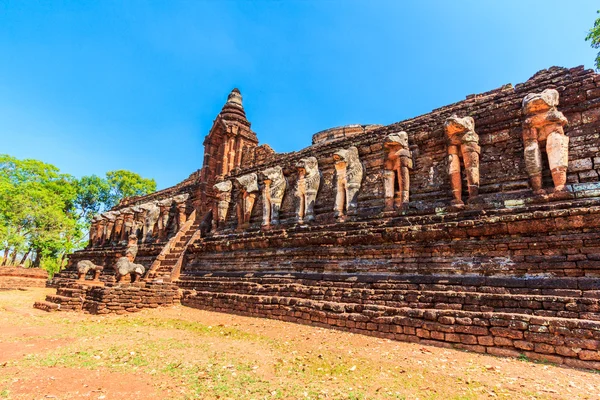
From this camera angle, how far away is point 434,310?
6.43 m

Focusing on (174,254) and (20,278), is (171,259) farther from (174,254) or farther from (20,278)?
(20,278)

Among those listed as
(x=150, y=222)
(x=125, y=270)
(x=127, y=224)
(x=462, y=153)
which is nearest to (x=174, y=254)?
(x=125, y=270)

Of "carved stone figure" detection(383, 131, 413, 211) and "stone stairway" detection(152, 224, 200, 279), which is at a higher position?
"carved stone figure" detection(383, 131, 413, 211)

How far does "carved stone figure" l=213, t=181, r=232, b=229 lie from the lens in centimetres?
1634

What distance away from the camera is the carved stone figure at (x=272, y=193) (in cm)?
1373

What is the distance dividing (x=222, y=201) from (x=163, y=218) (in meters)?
6.32

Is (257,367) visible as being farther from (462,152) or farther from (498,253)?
(462,152)

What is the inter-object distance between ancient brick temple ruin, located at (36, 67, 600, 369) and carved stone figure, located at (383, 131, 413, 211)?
4cm

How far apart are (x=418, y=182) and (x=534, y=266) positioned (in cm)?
420

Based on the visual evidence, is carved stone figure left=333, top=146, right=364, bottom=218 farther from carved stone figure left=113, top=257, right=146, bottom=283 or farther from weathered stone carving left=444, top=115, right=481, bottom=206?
carved stone figure left=113, top=257, right=146, bottom=283

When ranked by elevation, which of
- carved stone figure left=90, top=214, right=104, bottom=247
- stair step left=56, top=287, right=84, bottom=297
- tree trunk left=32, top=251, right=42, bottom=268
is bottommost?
stair step left=56, top=287, right=84, bottom=297

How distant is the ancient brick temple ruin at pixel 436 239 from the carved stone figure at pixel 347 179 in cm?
5

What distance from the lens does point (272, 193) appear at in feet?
45.8

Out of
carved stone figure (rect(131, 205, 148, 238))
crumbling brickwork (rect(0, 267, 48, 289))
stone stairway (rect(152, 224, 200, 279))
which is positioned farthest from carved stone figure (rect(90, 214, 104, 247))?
stone stairway (rect(152, 224, 200, 279))
